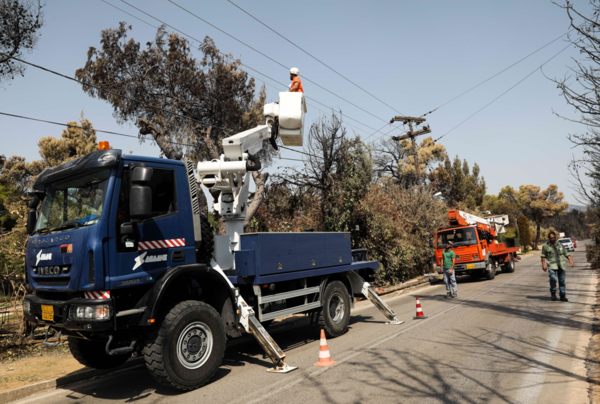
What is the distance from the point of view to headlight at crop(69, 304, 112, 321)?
470cm

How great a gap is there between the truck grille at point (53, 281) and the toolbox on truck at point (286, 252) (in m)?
2.46

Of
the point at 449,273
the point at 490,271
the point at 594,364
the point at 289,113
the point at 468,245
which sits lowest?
the point at 594,364

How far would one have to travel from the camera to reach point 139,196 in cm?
487

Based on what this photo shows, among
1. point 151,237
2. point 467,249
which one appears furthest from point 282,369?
point 467,249

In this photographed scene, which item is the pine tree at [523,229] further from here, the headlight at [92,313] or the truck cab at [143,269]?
the headlight at [92,313]

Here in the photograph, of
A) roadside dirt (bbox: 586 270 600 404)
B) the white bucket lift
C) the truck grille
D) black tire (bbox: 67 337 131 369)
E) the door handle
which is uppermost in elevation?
the white bucket lift

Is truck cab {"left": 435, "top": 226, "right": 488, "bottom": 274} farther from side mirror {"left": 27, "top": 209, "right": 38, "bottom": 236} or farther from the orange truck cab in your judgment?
side mirror {"left": 27, "top": 209, "right": 38, "bottom": 236}

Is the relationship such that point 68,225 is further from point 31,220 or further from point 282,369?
point 282,369

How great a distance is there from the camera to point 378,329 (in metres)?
8.96

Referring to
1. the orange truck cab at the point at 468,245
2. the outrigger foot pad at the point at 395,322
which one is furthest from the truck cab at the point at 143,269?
Result: the orange truck cab at the point at 468,245

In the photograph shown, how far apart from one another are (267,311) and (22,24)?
1177 cm

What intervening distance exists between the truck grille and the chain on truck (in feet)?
0.06

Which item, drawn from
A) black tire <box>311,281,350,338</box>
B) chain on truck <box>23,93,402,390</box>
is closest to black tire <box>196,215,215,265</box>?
chain on truck <box>23,93,402,390</box>

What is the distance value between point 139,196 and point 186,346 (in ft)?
6.87
